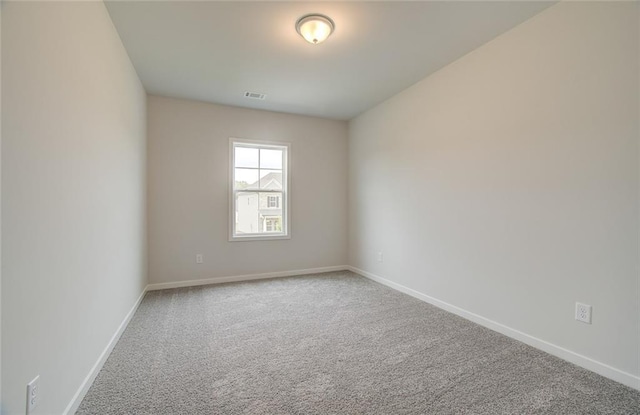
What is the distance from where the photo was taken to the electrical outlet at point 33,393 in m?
1.17

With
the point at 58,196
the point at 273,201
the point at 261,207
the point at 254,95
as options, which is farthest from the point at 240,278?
the point at 58,196

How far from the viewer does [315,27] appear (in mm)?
2285

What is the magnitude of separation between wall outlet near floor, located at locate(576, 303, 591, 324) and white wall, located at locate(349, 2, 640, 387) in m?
0.03

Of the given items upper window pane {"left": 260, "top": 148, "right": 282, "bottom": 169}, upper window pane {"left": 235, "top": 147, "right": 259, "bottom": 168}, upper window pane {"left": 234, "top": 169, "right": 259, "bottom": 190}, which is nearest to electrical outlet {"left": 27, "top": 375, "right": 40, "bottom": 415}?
upper window pane {"left": 234, "top": 169, "right": 259, "bottom": 190}

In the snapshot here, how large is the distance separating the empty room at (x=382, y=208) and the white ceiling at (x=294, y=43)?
0.9 inches

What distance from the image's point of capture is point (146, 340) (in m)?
2.37

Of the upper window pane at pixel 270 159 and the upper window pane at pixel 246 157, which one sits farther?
the upper window pane at pixel 270 159

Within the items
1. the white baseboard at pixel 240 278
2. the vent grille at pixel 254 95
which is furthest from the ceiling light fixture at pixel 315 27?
the white baseboard at pixel 240 278

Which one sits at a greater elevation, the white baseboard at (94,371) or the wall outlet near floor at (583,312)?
the wall outlet near floor at (583,312)

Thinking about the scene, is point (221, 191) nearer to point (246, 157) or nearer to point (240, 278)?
point (246, 157)

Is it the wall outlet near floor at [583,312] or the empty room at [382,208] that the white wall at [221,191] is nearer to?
the empty room at [382,208]

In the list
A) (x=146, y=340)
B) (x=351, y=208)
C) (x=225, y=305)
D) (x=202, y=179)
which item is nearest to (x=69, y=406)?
(x=146, y=340)

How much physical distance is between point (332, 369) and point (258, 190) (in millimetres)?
3077

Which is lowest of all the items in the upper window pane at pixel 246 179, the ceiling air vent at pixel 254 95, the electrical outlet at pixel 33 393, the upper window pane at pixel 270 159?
the electrical outlet at pixel 33 393
